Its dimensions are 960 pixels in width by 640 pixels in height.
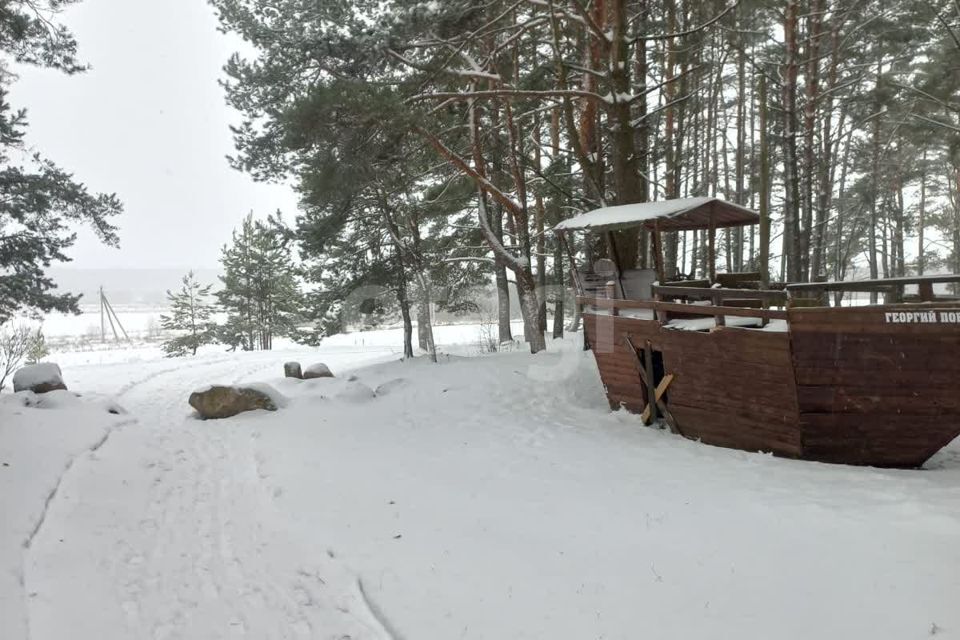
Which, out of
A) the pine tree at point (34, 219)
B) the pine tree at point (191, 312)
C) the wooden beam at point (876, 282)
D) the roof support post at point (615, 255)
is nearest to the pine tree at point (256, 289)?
the pine tree at point (191, 312)

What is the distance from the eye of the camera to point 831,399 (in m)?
5.30

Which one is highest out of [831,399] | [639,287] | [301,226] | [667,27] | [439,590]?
[667,27]

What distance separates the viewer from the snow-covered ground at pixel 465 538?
3.36m

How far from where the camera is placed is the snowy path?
11.4 feet

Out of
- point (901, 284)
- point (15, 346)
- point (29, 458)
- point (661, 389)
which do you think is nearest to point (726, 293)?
point (661, 389)

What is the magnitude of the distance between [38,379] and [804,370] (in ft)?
41.3

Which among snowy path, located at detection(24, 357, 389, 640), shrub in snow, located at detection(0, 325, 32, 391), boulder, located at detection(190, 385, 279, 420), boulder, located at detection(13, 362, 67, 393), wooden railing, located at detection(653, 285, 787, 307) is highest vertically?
wooden railing, located at detection(653, 285, 787, 307)

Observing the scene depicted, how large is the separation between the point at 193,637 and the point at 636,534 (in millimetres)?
3226

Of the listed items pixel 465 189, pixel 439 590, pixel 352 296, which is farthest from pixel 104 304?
pixel 439 590

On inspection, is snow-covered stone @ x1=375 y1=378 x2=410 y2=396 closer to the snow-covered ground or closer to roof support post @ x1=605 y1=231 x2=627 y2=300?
the snow-covered ground

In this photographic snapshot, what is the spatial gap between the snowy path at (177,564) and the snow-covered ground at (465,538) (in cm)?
2

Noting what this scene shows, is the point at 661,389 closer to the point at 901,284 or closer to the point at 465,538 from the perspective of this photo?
the point at 901,284

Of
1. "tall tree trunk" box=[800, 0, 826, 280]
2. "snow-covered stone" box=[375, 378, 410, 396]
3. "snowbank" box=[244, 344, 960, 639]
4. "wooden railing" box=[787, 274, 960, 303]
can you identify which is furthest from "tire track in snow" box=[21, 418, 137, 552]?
"tall tree trunk" box=[800, 0, 826, 280]

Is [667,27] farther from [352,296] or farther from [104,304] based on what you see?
[104,304]
